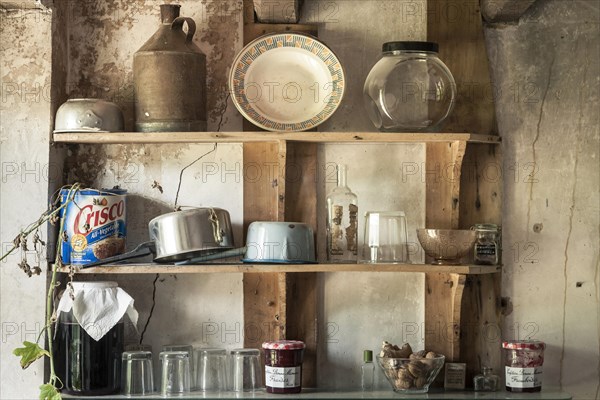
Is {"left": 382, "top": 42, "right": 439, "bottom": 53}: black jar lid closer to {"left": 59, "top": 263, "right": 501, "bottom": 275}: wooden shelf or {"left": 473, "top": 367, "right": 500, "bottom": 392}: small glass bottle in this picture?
{"left": 59, "top": 263, "right": 501, "bottom": 275}: wooden shelf

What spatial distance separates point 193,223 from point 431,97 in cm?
75

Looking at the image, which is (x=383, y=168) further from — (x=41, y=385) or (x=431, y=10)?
(x=41, y=385)

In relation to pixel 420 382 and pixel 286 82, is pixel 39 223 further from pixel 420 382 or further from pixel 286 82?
pixel 420 382

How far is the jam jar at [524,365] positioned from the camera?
2.62 meters

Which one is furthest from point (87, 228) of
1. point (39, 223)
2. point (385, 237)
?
point (385, 237)

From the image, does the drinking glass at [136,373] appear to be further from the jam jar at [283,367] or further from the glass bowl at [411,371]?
the glass bowl at [411,371]

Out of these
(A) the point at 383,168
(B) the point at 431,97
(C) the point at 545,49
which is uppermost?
(C) the point at 545,49

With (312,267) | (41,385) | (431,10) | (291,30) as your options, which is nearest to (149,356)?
(41,385)

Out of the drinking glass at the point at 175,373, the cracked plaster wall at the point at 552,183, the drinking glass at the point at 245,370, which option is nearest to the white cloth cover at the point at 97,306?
the drinking glass at the point at 175,373

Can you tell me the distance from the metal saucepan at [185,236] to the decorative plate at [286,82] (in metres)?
0.31

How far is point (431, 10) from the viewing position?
2.80m

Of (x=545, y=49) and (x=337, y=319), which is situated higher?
A: (x=545, y=49)

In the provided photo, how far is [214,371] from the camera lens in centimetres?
267

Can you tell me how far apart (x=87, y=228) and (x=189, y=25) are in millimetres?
646
